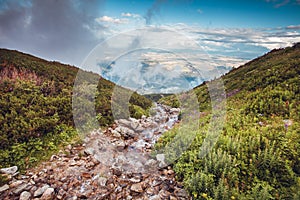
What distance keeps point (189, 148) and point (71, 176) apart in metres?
3.98

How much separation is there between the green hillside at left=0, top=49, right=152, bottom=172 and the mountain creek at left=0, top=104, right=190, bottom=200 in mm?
763

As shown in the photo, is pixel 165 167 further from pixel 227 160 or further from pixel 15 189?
pixel 15 189

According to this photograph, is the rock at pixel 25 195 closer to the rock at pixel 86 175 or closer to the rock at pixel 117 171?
the rock at pixel 86 175

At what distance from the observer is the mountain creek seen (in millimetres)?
5188

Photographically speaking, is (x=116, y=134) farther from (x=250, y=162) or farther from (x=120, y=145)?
(x=250, y=162)

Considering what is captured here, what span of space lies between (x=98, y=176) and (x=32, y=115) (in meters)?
4.76

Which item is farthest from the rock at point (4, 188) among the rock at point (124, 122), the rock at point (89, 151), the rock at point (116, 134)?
the rock at point (124, 122)

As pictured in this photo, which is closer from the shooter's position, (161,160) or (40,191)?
(40,191)

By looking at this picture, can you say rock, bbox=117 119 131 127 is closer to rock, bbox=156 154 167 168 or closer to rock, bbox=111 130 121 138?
rock, bbox=111 130 121 138

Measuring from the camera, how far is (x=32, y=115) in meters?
8.53

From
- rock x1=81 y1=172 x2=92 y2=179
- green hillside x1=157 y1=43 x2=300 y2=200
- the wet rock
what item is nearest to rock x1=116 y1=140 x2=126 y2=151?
green hillside x1=157 y1=43 x2=300 y2=200

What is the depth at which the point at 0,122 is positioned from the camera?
7695 mm

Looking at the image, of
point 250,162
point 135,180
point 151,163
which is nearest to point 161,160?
point 151,163

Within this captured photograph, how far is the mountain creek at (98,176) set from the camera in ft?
17.0
